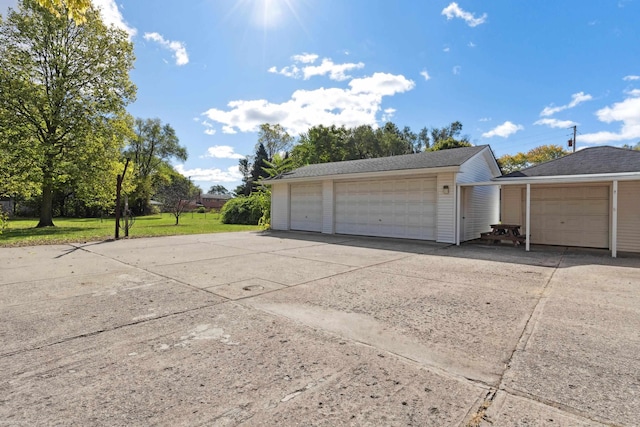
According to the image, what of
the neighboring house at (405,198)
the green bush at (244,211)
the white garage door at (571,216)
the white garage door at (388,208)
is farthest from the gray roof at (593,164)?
the green bush at (244,211)

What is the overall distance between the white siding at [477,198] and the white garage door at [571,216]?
80.8 inches

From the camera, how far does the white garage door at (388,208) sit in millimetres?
12008

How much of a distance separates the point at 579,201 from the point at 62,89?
84.2ft

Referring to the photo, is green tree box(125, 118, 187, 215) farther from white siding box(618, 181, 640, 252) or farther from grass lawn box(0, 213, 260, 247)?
white siding box(618, 181, 640, 252)

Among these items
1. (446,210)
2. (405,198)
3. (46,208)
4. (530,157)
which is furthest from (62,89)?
(530,157)

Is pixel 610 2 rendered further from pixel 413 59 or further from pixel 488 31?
pixel 413 59

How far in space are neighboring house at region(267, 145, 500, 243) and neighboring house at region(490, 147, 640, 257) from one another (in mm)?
1376

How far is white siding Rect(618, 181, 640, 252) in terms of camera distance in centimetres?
962

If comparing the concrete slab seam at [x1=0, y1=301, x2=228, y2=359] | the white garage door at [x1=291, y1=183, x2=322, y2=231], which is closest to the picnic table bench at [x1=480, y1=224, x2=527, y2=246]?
the white garage door at [x1=291, y1=183, x2=322, y2=231]

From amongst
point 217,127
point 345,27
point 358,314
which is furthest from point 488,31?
A: point 217,127

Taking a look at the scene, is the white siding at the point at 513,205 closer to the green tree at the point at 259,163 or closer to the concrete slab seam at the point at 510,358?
the concrete slab seam at the point at 510,358

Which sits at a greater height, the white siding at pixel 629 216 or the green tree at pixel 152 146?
the green tree at pixel 152 146

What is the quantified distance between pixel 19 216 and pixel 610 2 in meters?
45.4

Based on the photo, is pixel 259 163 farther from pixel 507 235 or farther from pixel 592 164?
pixel 592 164
